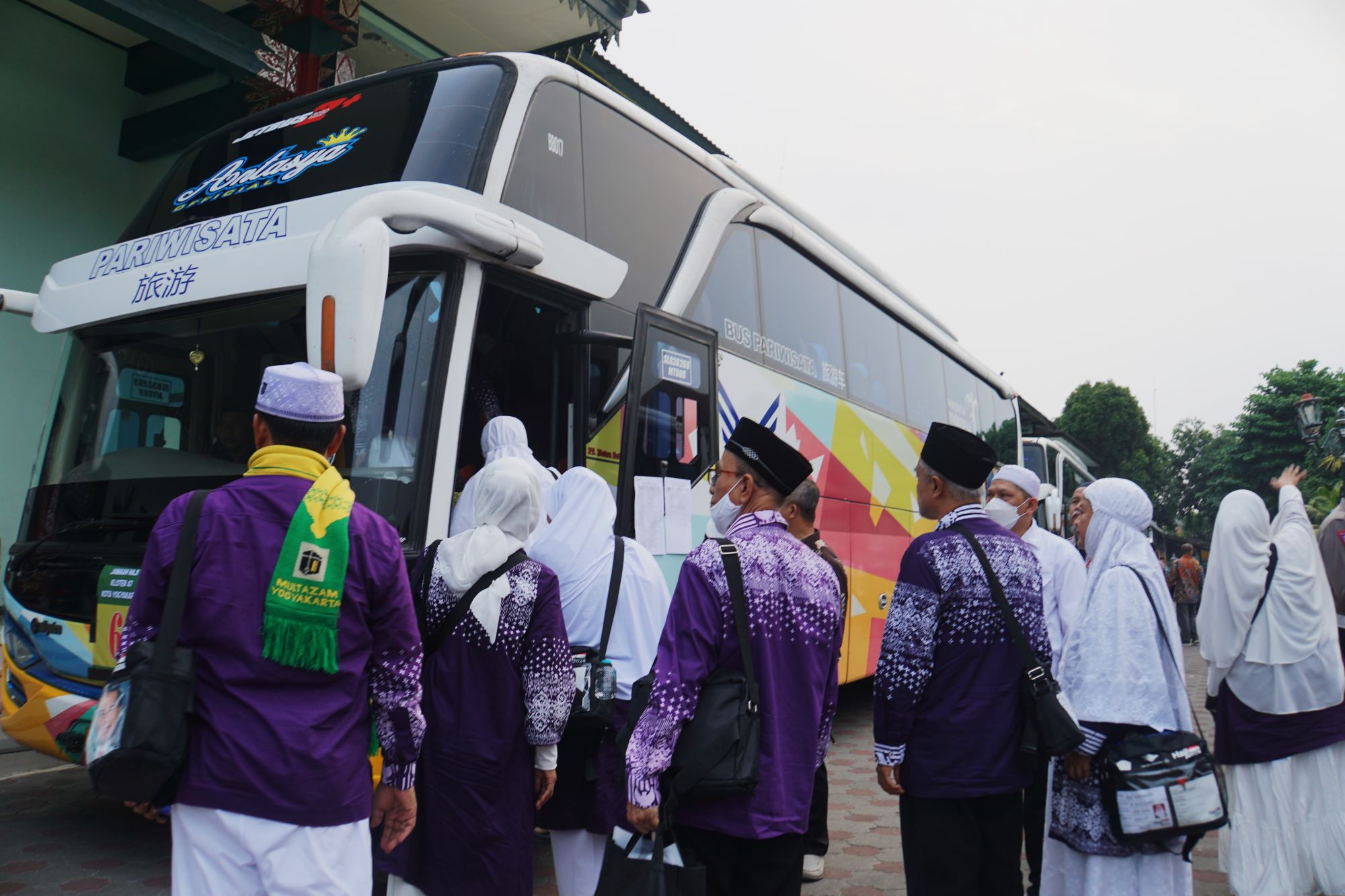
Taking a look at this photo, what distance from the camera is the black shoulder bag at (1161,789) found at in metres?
3.34

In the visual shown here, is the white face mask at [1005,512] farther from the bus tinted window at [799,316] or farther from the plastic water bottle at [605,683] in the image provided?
the bus tinted window at [799,316]

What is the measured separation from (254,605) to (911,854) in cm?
218

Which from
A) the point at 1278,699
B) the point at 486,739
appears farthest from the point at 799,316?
the point at 486,739

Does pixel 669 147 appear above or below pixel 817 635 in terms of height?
above

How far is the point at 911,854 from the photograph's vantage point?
10.8 feet

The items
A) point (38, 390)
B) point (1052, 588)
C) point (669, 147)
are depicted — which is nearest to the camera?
point (1052, 588)

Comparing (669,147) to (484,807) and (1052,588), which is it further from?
(484,807)

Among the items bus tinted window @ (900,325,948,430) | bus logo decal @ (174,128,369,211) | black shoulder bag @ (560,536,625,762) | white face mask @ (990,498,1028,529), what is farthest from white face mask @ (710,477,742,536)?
bus tinted window @ (900,325,948,430)

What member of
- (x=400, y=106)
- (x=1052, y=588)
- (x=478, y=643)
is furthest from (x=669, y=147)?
(x=478, y=643)

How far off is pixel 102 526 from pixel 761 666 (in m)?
3.50

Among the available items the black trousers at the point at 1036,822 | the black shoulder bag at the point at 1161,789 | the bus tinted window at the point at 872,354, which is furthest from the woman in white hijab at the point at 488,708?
the bus tinted window at the point at 872,354

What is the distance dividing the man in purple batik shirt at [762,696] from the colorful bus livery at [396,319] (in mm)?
1520

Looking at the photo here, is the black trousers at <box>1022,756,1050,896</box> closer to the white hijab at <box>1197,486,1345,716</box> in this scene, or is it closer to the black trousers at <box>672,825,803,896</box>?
the white hijab at <box>1197,486,1345,716</box>

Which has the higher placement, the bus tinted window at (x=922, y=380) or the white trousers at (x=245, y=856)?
the bus tinted window at (x=922, y=380)
